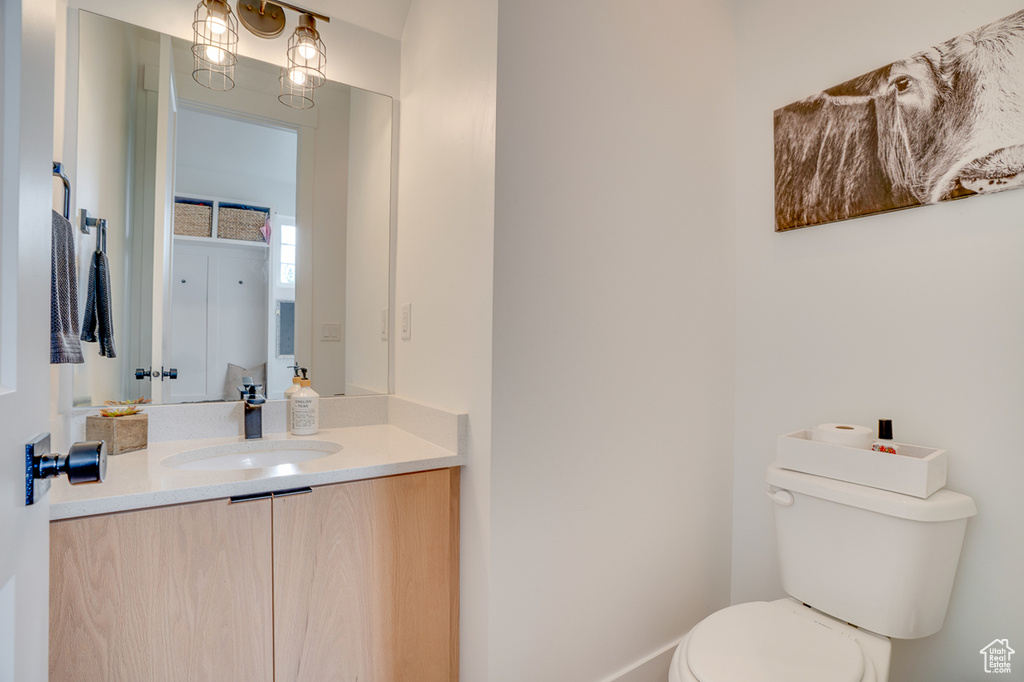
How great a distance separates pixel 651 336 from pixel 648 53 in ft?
2.82

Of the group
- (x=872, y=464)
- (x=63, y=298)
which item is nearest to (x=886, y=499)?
(x=872, y=464)

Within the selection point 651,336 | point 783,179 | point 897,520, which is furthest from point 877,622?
point 783,179

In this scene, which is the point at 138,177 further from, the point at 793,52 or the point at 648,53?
the point at 793,52

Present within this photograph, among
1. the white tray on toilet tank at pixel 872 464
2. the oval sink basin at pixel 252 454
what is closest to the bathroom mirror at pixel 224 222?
the oval sink basin at pixel 252 454

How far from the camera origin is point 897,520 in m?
1.14

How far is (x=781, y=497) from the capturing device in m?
1.33

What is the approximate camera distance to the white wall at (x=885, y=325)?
121cm

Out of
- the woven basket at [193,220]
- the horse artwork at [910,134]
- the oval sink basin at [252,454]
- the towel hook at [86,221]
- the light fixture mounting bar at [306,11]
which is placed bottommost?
the oval sink basin at [252,454]

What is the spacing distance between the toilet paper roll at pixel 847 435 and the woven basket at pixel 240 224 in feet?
5.77

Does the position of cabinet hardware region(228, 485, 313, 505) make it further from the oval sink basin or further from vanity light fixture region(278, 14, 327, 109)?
vanity light fixture region(278, 14, 327, 109)

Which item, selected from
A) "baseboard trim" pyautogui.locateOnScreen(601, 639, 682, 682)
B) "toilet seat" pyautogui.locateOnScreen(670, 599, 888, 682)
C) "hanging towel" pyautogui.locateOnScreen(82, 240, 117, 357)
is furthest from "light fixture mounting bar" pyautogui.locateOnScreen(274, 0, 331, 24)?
"baseboard trim" pyautogui.locateOnScreen(601, 639, 682, 682)

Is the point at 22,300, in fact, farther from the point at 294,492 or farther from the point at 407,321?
the point at 407,321

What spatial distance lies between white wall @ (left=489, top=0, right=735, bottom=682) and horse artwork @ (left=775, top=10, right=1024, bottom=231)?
0.81 ft

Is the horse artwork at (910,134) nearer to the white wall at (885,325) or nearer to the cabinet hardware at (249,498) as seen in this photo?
the white wall at (885,325)
